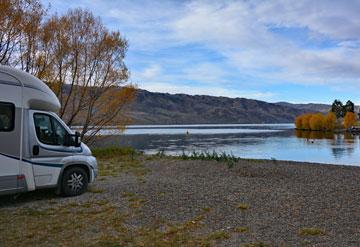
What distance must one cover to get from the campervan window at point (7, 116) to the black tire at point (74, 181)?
226cm

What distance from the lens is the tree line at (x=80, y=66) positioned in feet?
77.3

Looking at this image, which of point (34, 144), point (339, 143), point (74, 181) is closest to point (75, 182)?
point (74, 181)

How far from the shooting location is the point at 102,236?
305 inches

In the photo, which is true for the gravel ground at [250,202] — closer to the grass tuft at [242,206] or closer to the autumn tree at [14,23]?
the grass tuft at [242,206]

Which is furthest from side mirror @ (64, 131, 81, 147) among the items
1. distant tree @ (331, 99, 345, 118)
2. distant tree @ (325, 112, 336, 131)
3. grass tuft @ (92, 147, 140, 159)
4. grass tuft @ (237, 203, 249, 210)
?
distant tree @ (331, 99, 345, 118)

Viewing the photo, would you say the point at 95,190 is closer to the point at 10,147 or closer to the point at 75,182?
the point at 75,182

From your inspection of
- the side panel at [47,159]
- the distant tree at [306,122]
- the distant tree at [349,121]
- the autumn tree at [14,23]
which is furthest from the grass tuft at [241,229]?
the distant tree at [349,121]

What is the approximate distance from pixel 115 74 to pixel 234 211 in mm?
18762

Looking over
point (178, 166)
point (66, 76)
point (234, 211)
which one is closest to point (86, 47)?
point (66, 76)

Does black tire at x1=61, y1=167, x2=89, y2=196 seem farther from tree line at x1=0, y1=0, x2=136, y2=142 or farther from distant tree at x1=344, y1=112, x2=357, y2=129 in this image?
distant tree at x1=344, y1=112, x2=357, y2=129

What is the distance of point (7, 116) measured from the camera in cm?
1015

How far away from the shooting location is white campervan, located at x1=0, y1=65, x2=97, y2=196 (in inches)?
397

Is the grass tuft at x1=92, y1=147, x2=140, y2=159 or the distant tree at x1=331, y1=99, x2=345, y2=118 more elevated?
the distant tree at x1=331, y1=99, x2=345, y2=118

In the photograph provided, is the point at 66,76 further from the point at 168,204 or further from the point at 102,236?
the point at 102,236
